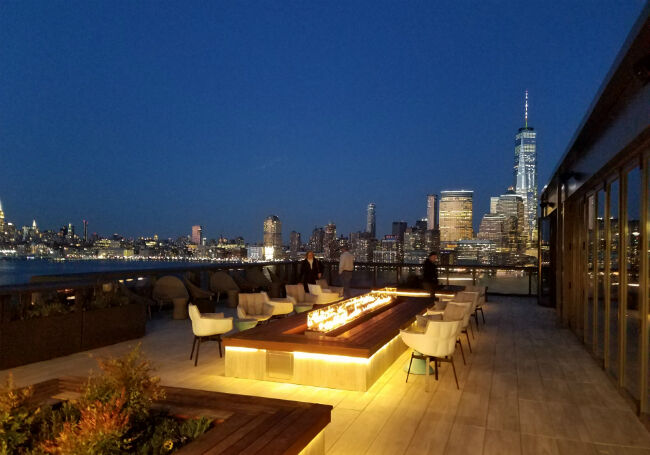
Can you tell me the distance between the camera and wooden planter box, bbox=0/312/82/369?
574 cm

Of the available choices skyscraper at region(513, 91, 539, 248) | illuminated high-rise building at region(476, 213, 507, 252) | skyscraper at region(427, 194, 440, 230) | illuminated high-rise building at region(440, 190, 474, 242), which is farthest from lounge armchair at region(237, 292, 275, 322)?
skyscraper at region(513, 91, 539, 248)

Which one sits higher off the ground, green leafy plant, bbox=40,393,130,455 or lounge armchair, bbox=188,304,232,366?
green leafy plant, bbox=40,393,130,455

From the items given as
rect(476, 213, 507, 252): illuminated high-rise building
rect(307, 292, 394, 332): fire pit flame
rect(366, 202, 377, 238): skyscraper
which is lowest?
rect(307, 292, 394, 332): fire pit flame

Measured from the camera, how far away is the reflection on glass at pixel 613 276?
519 centimetres

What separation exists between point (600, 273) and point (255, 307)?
485cm

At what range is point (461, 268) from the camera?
14.9 m

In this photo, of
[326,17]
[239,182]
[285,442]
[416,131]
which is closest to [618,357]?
[285,442]

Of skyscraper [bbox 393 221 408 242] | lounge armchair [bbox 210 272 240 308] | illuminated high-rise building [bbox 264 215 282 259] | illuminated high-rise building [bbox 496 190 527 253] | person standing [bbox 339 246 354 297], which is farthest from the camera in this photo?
illuminated high-rise building [bbox 264 215 282 259]

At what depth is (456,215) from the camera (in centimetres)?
3662

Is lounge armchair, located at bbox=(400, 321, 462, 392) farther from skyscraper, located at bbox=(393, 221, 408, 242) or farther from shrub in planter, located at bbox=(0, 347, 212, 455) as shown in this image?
skyscraper, located at bbox=(393, 221, 408, 242)

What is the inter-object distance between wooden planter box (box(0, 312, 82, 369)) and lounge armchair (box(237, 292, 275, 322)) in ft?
7.50

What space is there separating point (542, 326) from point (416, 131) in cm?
4378

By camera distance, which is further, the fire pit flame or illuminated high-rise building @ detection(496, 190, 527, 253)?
illuminated high-rise building @ detection(496, 190, 527, 253)

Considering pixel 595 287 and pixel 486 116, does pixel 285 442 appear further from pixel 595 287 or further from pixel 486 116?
pixel 486 116
